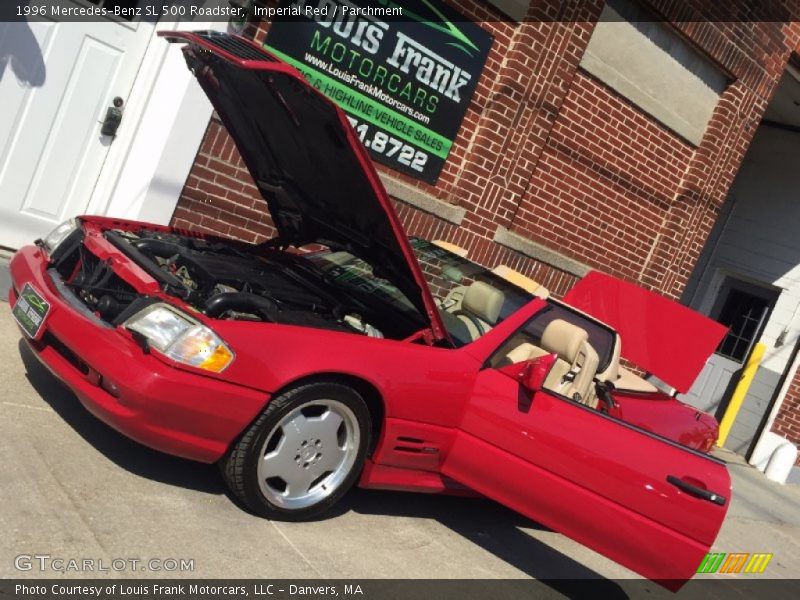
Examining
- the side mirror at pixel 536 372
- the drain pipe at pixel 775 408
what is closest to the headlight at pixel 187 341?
the side mirror at pixel 536 372

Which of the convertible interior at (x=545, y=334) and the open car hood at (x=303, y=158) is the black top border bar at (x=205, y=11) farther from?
the convertible interior at (x=545, y=334)

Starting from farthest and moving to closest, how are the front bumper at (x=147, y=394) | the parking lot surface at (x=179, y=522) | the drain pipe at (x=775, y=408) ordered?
1. the drain pipe at (x=775, y=408)
2. the front bumper at (x=147, y=394)
3. the parking lot surface at (x=179, y=522)

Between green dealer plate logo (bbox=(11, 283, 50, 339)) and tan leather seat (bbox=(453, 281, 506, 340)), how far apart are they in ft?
7.22

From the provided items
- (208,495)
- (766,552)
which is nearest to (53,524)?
(208,495)

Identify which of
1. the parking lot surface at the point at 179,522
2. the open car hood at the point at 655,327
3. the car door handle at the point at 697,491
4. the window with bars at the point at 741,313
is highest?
the window with bars at the point at 741,313

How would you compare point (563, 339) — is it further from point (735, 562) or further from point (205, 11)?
point (205, 11)

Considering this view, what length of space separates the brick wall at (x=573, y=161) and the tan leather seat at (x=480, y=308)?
2.83 metres

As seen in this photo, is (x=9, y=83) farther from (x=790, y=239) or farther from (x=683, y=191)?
Answer: (x=790, y=239)

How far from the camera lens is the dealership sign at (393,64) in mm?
7113

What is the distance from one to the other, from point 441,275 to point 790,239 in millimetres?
10309

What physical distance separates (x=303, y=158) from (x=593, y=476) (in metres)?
2.29

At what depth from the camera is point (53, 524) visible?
3.41 meters

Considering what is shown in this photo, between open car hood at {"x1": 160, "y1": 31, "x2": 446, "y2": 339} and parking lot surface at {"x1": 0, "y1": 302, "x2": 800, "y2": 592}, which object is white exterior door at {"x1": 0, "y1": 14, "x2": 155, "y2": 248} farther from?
open car hood at {"x1": 160, "y1": 31, "x2": 446, "y2": 339}

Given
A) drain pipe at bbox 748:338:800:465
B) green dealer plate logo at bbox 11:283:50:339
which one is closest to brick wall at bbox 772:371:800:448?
drain pipe at bbox 748:338:800:465
